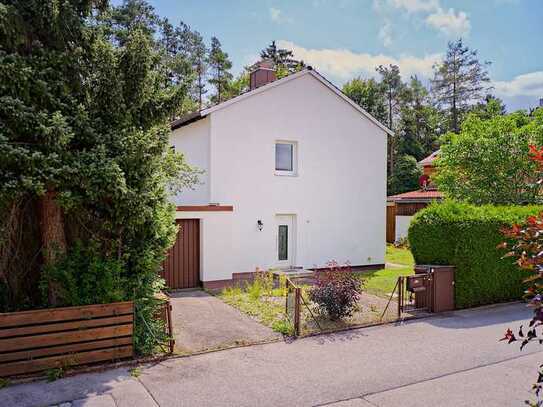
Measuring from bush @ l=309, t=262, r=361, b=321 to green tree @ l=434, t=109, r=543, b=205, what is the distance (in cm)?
1003

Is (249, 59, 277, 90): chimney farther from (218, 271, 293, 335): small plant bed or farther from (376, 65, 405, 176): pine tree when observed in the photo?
(376, 65, 405, 176): pine tree

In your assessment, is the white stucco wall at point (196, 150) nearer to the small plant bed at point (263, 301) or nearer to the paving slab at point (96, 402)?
the small plant bed at point (263, 301)

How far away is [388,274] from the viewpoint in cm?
1514

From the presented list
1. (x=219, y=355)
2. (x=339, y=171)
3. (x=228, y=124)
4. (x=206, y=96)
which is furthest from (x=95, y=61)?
(x=206, y=96)

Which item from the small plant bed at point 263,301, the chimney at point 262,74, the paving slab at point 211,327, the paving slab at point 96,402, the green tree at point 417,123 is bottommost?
the paving slab at point 96,402

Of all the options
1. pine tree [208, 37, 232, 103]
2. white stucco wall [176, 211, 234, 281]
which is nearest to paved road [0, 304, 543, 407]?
white stucco wall [176, 211, 234, 281]

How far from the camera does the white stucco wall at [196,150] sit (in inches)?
542

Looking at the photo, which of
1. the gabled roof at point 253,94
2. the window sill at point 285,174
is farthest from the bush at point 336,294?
the gabled roof at point 253,94

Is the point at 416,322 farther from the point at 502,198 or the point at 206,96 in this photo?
the point at 206,96

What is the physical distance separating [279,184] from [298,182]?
0.78 meters

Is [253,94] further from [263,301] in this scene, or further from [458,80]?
[458,80]

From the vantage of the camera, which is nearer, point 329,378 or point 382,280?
point 329,378

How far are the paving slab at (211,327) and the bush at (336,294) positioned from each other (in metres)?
1.31

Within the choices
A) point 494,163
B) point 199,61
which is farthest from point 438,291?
point 199,61
